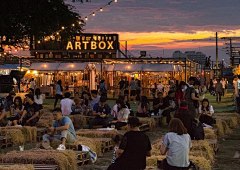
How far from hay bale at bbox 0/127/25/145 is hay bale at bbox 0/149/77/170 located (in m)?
4.15

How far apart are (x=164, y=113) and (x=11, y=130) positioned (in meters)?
7.55

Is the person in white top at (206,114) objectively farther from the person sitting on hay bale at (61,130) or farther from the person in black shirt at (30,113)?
the person sitting on hay bale at (61,130)

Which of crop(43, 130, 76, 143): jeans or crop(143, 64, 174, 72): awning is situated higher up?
crop(143, 64, 174, 72): awning

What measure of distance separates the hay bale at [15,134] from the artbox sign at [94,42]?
57.0 metres

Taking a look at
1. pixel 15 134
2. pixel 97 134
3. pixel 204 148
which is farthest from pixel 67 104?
pixel 204 148

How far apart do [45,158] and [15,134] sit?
482cm

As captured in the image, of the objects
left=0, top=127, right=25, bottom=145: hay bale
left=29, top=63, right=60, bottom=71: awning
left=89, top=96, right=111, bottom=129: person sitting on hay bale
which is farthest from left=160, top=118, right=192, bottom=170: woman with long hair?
left=29, top=63, right=60, bottom=71: awning

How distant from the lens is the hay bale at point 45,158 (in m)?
9.63

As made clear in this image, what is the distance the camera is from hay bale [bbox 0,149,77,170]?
31.6ft

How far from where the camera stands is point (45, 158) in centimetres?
968

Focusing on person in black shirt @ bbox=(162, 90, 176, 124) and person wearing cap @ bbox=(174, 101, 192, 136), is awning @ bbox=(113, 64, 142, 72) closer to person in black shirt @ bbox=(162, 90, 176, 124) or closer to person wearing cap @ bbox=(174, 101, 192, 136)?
person in black shirt @ bbox=(162, 90, 176, 124)

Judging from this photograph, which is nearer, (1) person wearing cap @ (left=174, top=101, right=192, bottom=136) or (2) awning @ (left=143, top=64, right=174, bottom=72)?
(1) person wearing cap @ (left=174, top=101, right=192, bottom=136)

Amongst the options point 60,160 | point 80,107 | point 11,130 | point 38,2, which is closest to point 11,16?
point 38,2

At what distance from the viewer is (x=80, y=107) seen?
2102 cm
